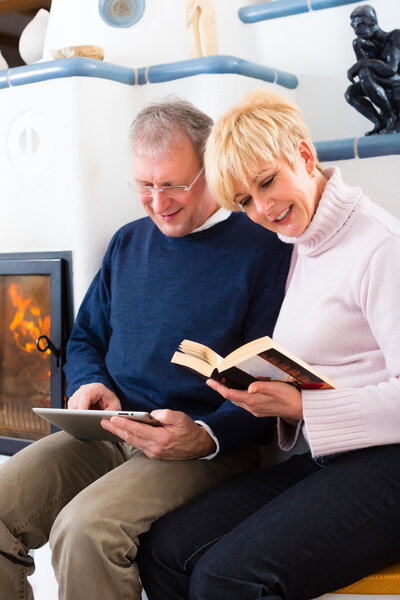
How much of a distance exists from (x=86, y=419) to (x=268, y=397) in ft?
1.43

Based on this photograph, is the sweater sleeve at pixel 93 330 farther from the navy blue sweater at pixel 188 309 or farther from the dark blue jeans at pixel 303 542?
the dark blue jeans at pixel 303 542

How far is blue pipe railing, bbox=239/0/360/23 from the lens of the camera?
2338 millimetres

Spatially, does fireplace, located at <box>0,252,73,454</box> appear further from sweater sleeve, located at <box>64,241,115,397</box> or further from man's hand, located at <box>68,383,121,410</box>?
man's hand, located at <box>68,383,121,410</box>

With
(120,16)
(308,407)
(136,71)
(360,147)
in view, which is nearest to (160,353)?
(308,407)

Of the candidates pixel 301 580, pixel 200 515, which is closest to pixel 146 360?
pixel 200 515

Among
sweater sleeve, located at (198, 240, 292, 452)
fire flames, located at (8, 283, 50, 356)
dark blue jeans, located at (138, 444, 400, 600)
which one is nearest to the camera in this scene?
dark blue jeans, located at (138, 444, 400, 600)

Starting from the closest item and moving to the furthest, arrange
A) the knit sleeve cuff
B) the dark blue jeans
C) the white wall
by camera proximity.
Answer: the dark blue jeans → the knit sleeve cuff → the white wall

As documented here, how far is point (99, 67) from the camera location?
218 cm

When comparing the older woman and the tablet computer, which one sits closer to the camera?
the older woman

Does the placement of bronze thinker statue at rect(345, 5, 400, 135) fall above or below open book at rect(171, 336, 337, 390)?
above

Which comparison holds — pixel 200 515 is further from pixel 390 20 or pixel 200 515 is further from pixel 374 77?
pixel 390 20

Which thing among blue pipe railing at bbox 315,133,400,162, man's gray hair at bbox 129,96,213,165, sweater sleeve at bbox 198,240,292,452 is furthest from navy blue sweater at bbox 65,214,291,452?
blue pipe railing at bbox 315,133,400,162

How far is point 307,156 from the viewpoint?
1.48 m

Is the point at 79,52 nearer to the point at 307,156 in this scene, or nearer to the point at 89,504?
the point at 307,156
